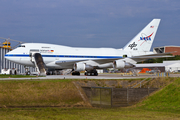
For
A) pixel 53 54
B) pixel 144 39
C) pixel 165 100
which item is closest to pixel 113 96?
pixel 165 100

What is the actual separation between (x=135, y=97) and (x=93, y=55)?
19.9 meters

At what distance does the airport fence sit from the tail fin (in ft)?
77.4

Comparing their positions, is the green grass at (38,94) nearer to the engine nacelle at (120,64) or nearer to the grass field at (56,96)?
the grass field at (56,96)

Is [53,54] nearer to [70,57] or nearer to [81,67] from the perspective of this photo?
[70,57]

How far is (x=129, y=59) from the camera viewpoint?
140 ft

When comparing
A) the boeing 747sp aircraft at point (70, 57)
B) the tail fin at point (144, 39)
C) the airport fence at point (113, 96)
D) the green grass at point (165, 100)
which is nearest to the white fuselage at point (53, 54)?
the boeing 747sp aircraft at point (70, 57)

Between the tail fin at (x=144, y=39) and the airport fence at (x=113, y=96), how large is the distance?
23579 mm

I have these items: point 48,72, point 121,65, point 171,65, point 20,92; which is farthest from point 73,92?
point 171,65

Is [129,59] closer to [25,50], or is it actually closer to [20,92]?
[25,50]

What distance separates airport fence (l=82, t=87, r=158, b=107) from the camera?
22344 mm

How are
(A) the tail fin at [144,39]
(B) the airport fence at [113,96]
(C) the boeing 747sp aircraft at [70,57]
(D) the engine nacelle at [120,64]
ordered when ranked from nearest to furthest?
1. (B) the airport fence at [113,96]
2. (C) the boeing 747sp aircraft at [70,57]
3. (D) the engine nacelle at [120,64]
4. (A) the tail fin at [144,39]

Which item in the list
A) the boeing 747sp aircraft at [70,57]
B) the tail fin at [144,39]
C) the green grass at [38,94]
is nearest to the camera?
the green grass at [38,94]

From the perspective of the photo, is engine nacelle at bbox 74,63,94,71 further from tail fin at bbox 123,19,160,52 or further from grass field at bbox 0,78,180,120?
grass field at bbox 0,78,180,120

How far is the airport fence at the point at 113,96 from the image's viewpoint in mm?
22344
